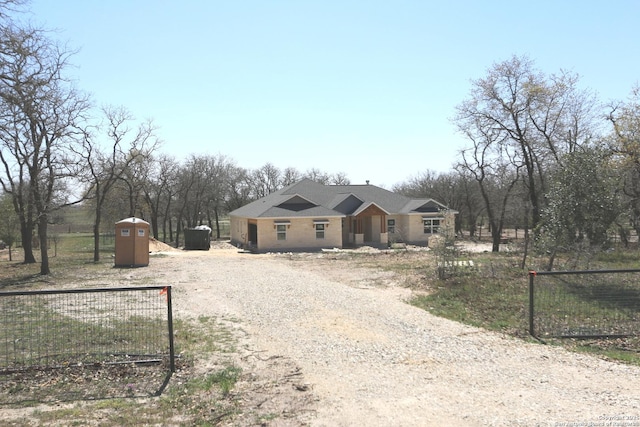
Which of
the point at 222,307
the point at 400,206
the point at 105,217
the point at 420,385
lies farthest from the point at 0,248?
the point at 420,385

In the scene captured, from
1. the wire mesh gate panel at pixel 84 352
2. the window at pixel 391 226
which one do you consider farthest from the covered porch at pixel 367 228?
the wire mesh gate panel at pixel 84 352

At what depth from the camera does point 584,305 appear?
11727mm

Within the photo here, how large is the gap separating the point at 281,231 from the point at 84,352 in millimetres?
25650

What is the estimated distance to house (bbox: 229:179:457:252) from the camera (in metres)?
33.5

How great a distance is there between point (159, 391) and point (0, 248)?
4366cm

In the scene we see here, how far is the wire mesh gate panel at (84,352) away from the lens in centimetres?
658

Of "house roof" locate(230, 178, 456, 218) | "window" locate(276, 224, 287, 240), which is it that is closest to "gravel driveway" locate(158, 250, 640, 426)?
"window" locate(276, 224, 287, 240)

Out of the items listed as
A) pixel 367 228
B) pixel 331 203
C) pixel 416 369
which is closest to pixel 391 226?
pixel 367 228

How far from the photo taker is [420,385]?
638cm

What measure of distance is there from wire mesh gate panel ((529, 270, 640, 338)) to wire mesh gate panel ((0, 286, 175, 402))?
6806 mm

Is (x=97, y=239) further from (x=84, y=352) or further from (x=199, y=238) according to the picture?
(x=84, y=352)

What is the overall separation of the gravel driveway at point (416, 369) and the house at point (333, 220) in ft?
66.4

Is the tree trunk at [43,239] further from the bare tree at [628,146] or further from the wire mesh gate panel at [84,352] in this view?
the bare tree at [628,146]

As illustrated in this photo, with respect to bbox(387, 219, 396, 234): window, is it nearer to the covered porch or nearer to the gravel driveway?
the covered porch
